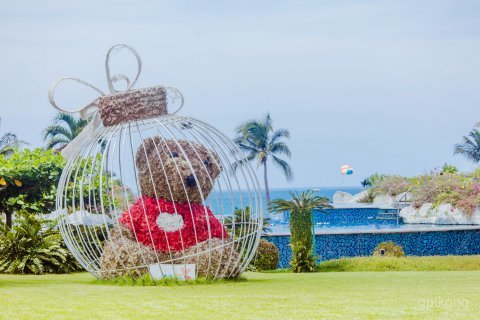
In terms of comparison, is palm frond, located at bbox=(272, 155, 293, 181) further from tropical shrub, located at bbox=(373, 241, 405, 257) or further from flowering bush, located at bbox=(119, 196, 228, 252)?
flowering bush, located at bbox=(119, 196, 228, 252)

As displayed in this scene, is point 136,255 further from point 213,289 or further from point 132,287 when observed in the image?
point 213,289

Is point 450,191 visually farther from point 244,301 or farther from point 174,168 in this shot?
point 244,301

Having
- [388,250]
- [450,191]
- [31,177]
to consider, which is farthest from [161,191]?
[450,191]

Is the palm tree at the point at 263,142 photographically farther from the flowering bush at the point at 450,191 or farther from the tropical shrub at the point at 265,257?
the tropical shrub at the point at 265,257

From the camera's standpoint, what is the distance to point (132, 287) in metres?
11.5

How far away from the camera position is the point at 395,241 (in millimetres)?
23938

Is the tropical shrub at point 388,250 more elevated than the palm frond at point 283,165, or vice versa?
the palm frond at point 283,165

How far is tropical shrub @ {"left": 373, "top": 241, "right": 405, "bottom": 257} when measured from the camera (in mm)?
22484

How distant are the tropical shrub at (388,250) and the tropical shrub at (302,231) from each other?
144 inches

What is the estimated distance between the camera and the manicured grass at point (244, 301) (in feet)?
27.4

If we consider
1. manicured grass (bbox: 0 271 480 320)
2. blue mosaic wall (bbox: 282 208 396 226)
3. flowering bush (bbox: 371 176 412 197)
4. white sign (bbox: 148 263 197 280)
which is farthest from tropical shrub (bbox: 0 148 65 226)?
flowering bush (bbox: 371 176 412 197)

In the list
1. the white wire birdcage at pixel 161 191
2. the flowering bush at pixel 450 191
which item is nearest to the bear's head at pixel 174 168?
the white wire birdcage at pixel 161 191

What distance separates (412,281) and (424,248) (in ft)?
36.7

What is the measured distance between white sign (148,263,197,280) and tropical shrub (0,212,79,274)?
5072 mm
